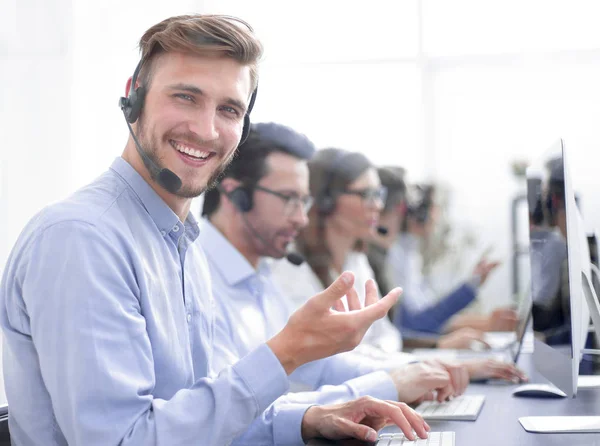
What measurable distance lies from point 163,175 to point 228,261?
0.77m

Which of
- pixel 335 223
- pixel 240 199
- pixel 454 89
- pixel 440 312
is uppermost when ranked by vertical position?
pixel 454 89

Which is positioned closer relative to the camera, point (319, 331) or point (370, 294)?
point (319, 331)

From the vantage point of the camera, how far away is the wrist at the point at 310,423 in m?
1.42

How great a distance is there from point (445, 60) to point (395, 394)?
11.8 ft

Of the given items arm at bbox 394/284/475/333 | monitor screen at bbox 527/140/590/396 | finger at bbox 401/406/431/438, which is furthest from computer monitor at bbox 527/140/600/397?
arm at bbox 394/284/475/333

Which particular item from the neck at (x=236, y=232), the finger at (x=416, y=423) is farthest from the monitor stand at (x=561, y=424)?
the neck at (x=236, y=232)

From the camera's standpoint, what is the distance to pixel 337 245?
10.9ft

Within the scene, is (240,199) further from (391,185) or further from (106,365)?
(391,185)

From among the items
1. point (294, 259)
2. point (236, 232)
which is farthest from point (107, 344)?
point (294, 259)

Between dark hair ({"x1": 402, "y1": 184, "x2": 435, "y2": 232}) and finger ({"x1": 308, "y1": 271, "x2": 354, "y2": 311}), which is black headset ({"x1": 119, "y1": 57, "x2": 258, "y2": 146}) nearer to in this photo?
finger ({"x1": 308, "y1": 271, "x2": 354, "y2": 311})

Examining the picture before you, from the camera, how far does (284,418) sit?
1.46 metres

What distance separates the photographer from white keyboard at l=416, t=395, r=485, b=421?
150cm

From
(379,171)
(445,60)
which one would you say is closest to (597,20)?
(445,60)

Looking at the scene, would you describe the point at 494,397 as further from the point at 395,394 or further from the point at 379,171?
the point at 379,171
